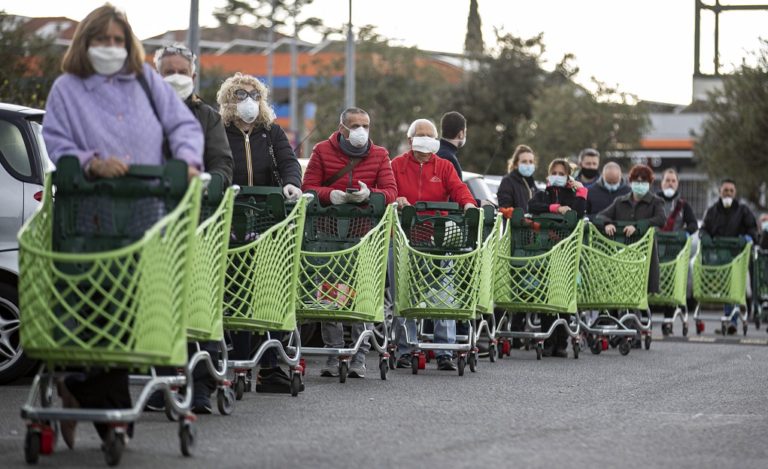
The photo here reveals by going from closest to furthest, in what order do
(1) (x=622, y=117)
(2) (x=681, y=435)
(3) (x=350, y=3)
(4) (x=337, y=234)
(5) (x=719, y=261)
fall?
(2) (x=681, y=435), (4) (x=337, y=234), (5) (x=719, y=261), (3) (x=350, y=3), (1) (x=622, y=117)

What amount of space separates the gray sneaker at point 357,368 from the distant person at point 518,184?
4402 mm

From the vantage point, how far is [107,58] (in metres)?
7.30

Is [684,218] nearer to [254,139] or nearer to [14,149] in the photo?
[254,139]

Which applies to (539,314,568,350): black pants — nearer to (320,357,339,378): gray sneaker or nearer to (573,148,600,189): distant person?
(320,357,339,378): gray sneaker

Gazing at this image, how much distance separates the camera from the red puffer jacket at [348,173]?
12.3 metres

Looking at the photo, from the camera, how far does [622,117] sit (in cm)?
5750

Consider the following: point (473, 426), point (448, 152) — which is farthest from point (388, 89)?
point (473, 426)

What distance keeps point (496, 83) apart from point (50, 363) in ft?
186

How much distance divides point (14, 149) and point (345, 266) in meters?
2.27

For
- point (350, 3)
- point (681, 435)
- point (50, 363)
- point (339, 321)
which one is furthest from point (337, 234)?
point (350, 3)

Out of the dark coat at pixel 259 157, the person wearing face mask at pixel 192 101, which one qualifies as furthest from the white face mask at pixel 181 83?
the dark coat at pixel 259 157

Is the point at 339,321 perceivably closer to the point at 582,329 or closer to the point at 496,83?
the point at 582,329

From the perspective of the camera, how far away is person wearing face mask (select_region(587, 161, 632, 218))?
709 inches

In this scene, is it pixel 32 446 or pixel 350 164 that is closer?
pixel 32 446
